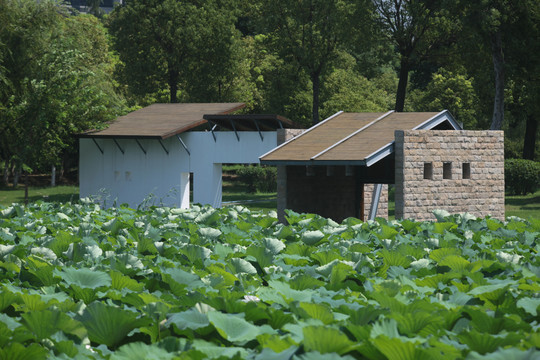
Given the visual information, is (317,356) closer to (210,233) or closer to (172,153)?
(210,233)

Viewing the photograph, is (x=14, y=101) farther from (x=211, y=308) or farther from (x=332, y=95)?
(x=211, y=308)

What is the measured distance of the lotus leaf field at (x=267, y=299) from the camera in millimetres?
3219

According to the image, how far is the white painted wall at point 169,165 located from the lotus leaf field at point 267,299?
24.5 meters

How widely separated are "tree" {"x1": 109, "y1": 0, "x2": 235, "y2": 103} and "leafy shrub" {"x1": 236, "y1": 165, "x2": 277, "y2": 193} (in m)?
7.05

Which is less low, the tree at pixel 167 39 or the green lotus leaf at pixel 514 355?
the tree at pixel 167 39

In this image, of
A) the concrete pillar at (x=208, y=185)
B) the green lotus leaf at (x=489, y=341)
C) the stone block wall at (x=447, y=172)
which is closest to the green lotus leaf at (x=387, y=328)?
the green lotus leaf at (x=489, y=341)

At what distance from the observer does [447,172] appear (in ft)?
69.9

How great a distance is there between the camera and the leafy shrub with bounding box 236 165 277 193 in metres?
49.5

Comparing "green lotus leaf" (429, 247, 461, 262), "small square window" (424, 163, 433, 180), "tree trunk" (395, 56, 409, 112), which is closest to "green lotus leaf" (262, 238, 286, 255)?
"green lotus leaf" (429, 247, 461, 262)

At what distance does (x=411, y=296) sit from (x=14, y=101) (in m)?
35.6

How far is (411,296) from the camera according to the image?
171 inches

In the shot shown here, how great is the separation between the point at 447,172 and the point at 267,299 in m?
17.8

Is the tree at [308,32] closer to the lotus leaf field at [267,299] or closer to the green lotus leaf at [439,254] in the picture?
the lotus leaf field at [267,299]

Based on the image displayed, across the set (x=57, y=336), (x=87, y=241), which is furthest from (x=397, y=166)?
(x=57, y=336)
